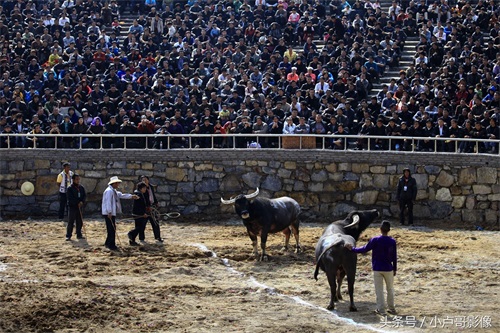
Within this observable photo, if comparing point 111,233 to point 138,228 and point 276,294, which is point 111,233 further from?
point 276,294

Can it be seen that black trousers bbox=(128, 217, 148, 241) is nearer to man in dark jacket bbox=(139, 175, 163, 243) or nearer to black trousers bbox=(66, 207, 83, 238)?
man in dark jacket bbox=(139, 175, 163, 243)

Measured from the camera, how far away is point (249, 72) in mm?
29875

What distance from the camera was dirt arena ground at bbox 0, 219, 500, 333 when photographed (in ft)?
52.9

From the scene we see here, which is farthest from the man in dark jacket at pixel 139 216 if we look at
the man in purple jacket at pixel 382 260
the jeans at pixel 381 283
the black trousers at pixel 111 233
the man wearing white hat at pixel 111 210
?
the jeans at pixel 381 283

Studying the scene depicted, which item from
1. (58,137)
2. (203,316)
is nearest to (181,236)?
(58,137)

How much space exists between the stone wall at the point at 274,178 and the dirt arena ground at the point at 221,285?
1386 millimetres

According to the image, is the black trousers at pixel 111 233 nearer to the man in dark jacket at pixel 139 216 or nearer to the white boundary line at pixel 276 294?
the man in dark jacket at pixel 139 216

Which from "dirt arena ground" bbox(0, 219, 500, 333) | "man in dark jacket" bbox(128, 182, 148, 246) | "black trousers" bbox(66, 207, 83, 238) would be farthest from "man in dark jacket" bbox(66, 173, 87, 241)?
"man in dark jacket" bbox(128, 182, 148, 246)

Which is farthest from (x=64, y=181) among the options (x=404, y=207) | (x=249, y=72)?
(x=404, y=207)

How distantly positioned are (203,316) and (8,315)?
3.03 metres

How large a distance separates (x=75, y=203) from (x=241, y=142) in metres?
5.52

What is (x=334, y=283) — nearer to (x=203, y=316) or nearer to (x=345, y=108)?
(x=203, y=316)

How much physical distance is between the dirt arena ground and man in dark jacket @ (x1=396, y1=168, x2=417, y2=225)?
2.25 feet

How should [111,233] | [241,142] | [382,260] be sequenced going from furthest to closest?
1. [241,142]
2. [111,233]
3. [382,260]
